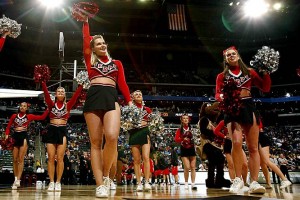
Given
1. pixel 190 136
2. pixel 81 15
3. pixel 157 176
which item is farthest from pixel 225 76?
pixel 157 176

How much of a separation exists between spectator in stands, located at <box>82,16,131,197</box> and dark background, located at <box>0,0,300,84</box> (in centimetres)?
2274

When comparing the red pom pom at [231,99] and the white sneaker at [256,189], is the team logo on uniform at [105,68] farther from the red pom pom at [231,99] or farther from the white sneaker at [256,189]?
the white sneaker at [256,189]

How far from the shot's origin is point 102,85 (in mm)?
4023

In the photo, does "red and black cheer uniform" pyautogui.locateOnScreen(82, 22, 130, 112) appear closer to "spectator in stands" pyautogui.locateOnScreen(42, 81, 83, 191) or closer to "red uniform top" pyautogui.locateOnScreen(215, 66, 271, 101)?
"red uniform top" pyautogui.locateOnScreen(215, 66, 271, 101)

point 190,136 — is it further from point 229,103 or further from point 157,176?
point 157,176

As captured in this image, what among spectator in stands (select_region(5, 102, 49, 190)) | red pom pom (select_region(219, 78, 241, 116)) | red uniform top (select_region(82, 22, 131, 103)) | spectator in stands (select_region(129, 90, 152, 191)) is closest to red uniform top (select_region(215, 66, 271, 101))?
red pom pom (select_region(219, 78, 241, 116))

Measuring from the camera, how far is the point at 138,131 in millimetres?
6664

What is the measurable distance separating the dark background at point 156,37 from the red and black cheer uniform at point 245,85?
22.2 meters

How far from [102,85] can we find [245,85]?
6.65 feet

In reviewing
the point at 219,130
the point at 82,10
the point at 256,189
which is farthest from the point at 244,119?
the point at 82,10

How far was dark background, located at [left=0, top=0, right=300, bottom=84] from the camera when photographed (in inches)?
1100

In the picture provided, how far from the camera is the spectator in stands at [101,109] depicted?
391 cm

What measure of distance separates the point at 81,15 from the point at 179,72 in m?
29.3

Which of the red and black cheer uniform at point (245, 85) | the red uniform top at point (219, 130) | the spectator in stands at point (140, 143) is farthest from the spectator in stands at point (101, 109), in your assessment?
the red uniform top at point (219, 130)
